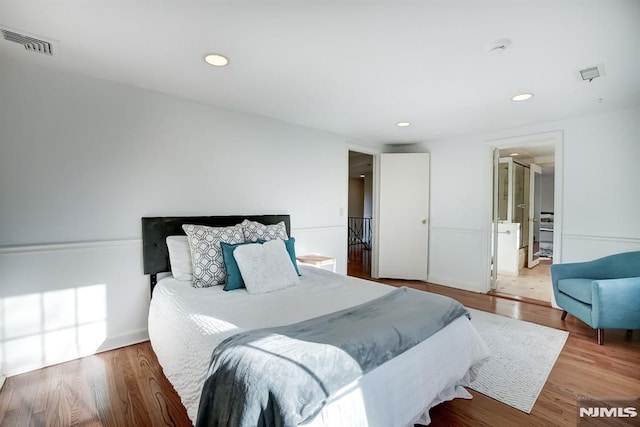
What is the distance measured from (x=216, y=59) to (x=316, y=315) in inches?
74.5

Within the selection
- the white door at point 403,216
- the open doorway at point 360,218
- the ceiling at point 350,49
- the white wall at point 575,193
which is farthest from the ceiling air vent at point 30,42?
the white wall at point 575,193

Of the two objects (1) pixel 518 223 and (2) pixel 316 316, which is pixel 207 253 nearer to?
(2) pixel 316 316

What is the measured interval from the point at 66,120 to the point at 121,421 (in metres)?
2.18

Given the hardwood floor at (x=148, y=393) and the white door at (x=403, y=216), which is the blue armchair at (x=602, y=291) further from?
the white door at (x=403, y=216)

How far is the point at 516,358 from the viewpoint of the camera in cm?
232

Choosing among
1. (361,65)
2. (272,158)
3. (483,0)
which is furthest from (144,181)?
(483,0)

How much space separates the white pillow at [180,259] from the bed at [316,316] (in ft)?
0.29

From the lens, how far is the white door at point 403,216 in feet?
15.6

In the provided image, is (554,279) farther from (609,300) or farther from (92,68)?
(92,68)

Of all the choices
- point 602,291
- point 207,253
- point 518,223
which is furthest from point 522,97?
point 518,223

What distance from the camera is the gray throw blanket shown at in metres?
0.99

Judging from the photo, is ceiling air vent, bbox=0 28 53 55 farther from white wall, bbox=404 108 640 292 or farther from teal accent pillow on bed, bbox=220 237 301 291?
white wall, bbox=404 108 640 292

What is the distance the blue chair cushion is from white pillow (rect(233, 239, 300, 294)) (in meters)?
2.67

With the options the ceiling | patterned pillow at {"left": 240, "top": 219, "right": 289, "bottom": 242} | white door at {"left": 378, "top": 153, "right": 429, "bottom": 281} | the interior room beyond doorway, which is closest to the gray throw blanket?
patterned pillow at {"left": 240, "top": 219, "right": 289, "bottom": 242}
